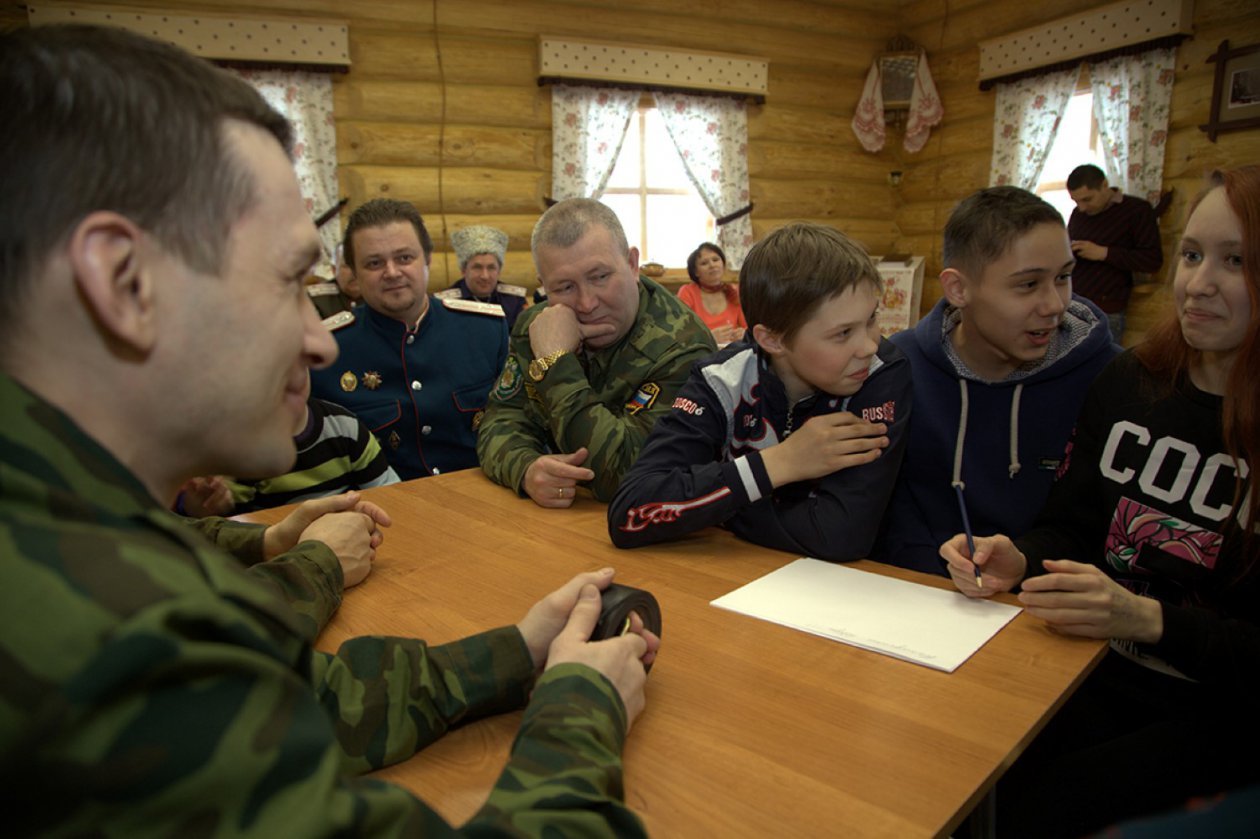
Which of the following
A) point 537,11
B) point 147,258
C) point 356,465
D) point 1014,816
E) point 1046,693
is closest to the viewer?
point 147,258

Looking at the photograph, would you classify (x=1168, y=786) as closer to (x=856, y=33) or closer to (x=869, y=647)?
(x=869, y=647)

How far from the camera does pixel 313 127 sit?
5.20m

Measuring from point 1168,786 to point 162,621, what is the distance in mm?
1265

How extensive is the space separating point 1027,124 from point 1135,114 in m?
0.81

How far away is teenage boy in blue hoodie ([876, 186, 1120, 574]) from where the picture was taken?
1.62 m

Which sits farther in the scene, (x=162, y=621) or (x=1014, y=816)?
(x=1014, y=816)

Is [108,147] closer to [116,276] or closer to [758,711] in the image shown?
[116,276]

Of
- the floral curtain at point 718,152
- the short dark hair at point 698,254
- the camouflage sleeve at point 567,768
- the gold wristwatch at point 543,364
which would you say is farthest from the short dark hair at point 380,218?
the floral curtain at point 718,152

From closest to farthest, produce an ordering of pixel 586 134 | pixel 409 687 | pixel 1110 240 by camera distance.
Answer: pixel 409 687 < pixel 1110 240 < pixel 586 134

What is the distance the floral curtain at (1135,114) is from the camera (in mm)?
5203

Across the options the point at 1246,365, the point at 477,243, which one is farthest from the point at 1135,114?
the point at 1246,365

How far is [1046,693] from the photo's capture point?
35.6 inches

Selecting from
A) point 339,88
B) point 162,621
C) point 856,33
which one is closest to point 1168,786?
point 162,621

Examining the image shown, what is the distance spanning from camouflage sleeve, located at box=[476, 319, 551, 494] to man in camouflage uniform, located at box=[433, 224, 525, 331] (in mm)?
2562
